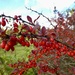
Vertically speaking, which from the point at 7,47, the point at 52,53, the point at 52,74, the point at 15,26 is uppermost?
the point at 15,26

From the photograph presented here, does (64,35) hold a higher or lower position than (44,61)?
higher

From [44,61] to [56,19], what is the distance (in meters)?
3.72

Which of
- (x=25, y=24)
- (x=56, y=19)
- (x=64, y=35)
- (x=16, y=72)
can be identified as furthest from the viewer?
(x=56, y=19)

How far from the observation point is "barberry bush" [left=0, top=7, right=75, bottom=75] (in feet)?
10.1

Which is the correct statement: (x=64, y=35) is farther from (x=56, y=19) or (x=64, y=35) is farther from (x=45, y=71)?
(x=45, y=71)

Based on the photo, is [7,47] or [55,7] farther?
[55,7]

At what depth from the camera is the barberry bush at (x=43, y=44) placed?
10.1 feet

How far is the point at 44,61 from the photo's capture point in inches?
328

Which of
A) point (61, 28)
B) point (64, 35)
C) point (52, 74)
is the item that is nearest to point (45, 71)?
point (52, 74)

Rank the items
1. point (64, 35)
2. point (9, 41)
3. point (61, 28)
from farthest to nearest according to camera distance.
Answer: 1. point (61, 28)
2. point (64, 35)
3. point (9, 41)

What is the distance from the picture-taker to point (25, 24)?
326cm

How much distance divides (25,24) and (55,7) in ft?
26.6

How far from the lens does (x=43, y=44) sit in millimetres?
3801

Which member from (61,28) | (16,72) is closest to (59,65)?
(16,72)
